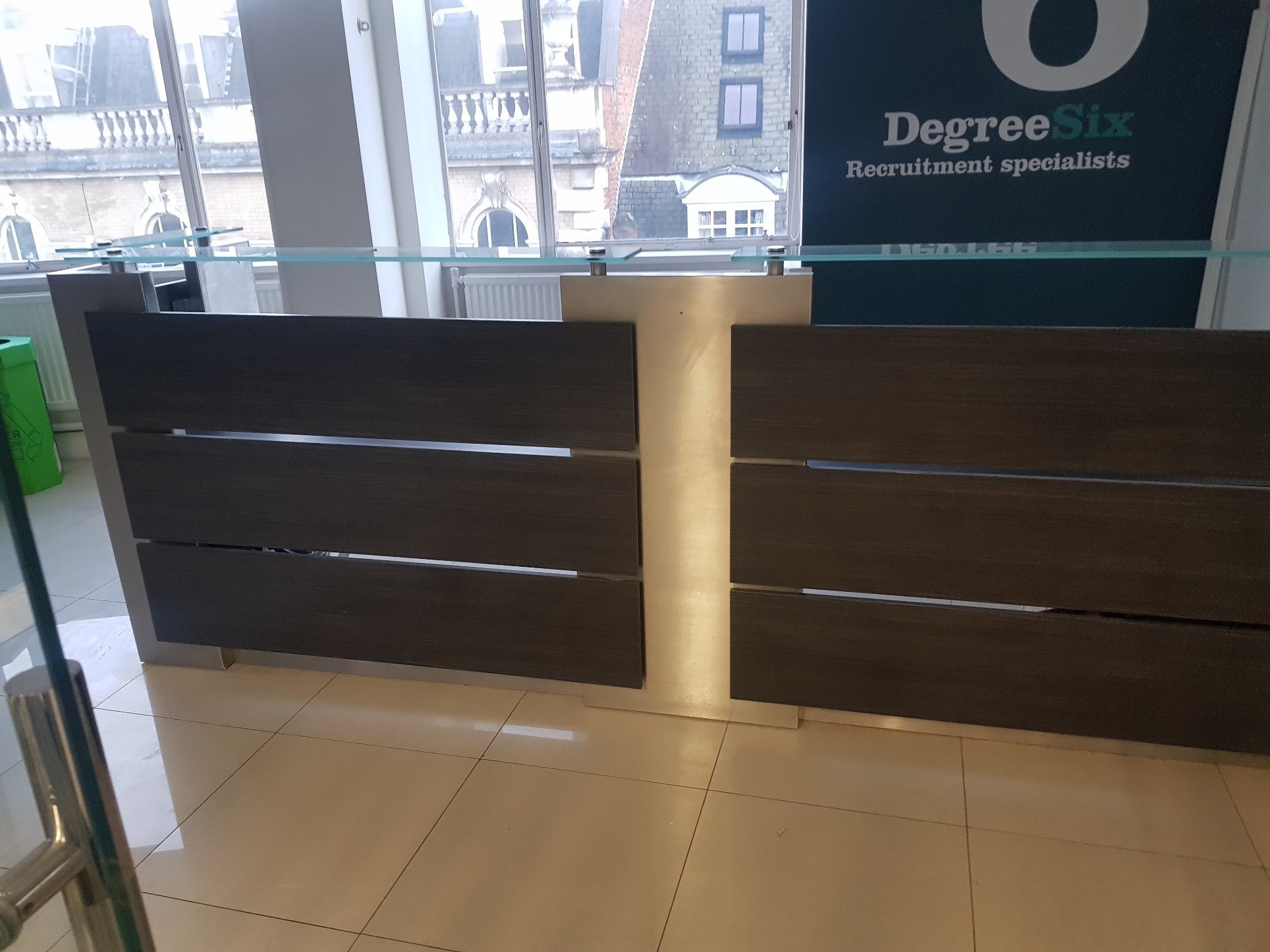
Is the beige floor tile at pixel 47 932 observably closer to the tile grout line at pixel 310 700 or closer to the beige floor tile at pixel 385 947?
the beige floor tile at pixel 385 947

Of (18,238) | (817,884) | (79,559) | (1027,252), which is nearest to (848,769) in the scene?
(817,884)

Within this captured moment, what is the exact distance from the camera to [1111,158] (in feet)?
11.3

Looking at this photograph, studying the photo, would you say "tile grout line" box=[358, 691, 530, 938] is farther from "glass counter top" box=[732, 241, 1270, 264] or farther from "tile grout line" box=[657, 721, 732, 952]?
"glass counter top" box=[732, 241, 1270, 264]

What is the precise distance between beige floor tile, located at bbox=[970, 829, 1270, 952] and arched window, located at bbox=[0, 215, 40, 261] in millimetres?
5829

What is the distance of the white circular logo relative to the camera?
3.28 meters

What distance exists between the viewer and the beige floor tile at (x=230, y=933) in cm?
186

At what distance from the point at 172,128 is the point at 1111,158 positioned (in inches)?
190

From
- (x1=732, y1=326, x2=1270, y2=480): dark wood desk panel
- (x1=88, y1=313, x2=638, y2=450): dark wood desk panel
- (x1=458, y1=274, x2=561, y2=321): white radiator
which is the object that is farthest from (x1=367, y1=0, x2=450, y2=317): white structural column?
(x1=732, y1=326, x2=1270, y2=480): dark wood desk panel

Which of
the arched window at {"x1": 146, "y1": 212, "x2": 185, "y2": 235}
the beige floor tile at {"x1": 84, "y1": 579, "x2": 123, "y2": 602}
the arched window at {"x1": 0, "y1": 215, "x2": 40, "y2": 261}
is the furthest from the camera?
the arched window at {"x1": 146, "y1": 212, "x2": 185, "y2": 235}

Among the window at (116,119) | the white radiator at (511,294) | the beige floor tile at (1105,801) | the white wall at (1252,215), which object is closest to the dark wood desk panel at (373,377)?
the beige floor tile at (1105,801)

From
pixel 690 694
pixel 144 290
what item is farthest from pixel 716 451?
pixel 144 290

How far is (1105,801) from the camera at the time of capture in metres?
2.13

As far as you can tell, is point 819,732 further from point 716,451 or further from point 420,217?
point 420,217

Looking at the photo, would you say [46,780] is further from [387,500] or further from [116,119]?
[116,119]
